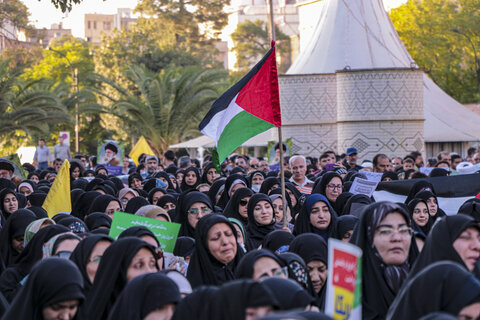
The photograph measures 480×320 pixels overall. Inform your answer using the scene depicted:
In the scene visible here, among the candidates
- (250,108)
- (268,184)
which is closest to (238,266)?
(250,108)

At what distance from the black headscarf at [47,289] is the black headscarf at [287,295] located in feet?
3.14

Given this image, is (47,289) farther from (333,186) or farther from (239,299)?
(333,186)

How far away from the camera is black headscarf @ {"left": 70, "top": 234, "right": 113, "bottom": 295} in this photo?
514 centimetres

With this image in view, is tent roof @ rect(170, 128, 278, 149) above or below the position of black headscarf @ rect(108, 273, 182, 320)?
below

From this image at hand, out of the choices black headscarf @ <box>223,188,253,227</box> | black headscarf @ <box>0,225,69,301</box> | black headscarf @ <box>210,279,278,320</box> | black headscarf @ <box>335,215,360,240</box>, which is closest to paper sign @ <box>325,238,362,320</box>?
black headscarf @ <box>210,279,278,320</box>

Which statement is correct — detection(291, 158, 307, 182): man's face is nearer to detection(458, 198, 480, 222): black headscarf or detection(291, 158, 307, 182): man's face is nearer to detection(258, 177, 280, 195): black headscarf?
detection(258, 177, 280, 195): black headscarf

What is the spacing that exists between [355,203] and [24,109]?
533 inches

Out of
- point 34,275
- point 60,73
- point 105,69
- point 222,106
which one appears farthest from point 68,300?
point 60,73

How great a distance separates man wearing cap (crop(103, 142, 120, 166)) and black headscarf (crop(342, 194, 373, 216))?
28.6 feet

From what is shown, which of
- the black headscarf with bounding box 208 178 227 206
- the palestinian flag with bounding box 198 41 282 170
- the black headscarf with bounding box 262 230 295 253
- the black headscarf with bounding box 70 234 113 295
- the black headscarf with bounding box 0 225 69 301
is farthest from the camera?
the black headscarf with bounding box 208 178 227 206

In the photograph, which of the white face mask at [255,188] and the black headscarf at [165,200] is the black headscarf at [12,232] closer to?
the black headscarf at [165,200]

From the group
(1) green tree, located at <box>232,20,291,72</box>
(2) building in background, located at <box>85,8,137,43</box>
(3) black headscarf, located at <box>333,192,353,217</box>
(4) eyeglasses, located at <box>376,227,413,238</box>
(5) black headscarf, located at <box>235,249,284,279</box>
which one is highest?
(2) building in background, located at <box>85,8,137,43</box>

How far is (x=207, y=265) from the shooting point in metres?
5.63

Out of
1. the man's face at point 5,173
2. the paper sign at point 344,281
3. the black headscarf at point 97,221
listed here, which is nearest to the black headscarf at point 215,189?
the black headscarf at point 97,221
